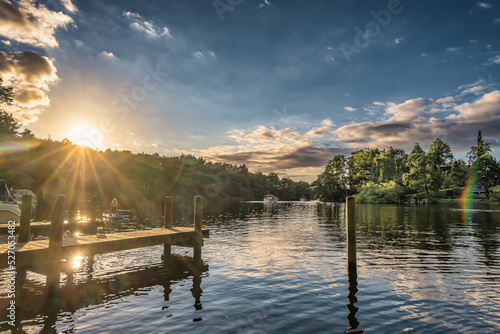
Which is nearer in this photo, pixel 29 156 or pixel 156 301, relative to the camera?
pixel 156 301

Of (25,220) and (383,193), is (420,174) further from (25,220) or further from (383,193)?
(25,220)

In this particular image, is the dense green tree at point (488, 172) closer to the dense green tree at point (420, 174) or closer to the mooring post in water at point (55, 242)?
the dense green tree at point (420, 174)

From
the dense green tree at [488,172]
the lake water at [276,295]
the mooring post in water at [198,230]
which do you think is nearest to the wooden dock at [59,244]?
the mooring post in water at [198,230]

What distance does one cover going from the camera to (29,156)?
5494 cm

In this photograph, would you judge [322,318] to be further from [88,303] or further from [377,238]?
[377,238]

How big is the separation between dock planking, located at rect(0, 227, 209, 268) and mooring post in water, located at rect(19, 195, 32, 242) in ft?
3.18

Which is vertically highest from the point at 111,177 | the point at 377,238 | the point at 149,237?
the point at 111,177

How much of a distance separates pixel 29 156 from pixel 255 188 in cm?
13131

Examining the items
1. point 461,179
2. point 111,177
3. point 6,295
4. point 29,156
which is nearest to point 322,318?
point 6,295

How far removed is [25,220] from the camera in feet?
40.7

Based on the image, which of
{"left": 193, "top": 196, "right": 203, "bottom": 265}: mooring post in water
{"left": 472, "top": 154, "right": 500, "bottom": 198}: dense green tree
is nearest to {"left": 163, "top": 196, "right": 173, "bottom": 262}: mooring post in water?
{"left": 193, "top": 196, "right": 203, "bottom": 265}: mooring post in water

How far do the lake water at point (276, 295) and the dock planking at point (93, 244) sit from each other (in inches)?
60.1

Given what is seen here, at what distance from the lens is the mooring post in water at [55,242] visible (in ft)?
33.0

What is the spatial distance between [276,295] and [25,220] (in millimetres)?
10655
